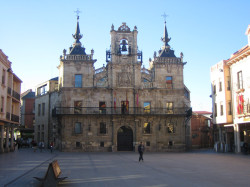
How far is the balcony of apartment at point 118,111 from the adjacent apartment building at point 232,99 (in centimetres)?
612

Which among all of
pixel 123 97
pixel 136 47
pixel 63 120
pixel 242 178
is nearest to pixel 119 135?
pixel 123 97

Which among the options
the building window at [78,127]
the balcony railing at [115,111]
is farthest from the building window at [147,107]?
the building window at [78,127]

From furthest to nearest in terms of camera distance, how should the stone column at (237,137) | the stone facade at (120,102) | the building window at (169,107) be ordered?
the building window at (169,107) < the stone facade at (120,102) < the stone column at (237,137)

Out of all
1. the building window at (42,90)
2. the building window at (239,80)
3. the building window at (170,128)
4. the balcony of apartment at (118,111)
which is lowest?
the building window at (170,128)

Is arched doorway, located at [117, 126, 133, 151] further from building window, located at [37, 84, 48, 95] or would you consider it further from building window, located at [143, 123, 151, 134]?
building window, located at [37, 84, 48, 95]

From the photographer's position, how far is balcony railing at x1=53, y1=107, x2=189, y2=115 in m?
42.5

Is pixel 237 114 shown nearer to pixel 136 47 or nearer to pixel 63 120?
pixel 136 47

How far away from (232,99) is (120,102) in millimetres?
15126

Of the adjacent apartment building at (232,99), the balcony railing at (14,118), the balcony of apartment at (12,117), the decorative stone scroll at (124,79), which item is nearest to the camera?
the adjacent apartment building at (232,99)

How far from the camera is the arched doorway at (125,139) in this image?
43.0m

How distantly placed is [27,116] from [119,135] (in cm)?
3191

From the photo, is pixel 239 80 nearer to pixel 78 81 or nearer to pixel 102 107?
pixel 102 107

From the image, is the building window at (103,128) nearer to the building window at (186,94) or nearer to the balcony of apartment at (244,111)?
the balcony of apartment at (244,111)

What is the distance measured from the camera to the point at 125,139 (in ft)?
142
